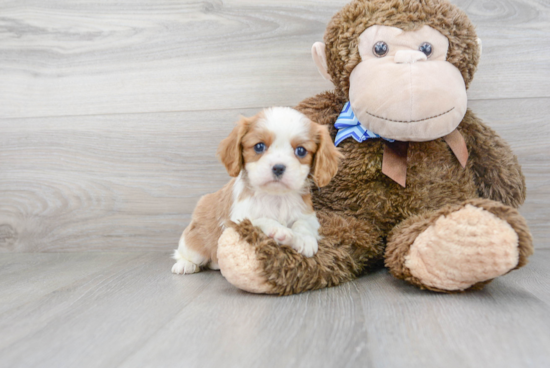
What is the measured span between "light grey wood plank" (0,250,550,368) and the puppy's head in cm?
27

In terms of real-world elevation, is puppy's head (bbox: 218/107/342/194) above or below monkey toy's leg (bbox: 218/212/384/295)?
above

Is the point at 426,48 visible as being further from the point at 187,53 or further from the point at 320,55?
the point at 187,53

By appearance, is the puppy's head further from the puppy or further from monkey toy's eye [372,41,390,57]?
monkey toy's eye [372,41,390,57]

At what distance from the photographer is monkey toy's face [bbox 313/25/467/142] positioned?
3.41 ft

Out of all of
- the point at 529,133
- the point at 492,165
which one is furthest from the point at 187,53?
the point at 529,133

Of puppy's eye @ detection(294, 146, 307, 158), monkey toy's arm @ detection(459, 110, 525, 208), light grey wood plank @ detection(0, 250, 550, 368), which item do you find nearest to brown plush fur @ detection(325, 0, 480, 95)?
monkey toy's arm @ detection(459, 110, 525, 208)

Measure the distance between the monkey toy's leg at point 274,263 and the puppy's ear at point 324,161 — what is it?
0.16 meters

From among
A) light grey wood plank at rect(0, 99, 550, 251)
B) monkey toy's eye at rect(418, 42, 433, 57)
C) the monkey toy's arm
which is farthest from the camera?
light grey wood plank at rect(0, 99, 550, 251)

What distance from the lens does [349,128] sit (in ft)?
4.00

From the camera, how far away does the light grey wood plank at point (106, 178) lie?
1596mm

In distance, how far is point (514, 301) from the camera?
952 millimetres

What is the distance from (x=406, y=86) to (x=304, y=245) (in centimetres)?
45

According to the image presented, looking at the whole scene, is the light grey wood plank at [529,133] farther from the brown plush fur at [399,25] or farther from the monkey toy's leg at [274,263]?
the monkey toy's leg at [274,263]

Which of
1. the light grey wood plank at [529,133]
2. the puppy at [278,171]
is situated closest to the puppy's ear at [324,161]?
the puppy at [278,171]
